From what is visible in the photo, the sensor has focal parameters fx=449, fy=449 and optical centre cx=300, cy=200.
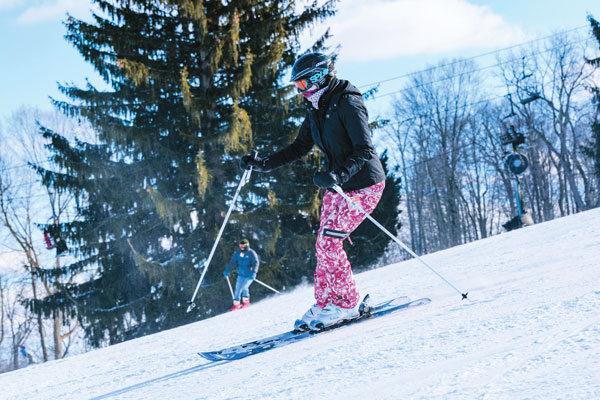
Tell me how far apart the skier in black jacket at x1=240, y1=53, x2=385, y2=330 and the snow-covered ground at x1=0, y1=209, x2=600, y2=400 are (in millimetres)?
233

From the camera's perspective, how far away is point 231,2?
13484 mm

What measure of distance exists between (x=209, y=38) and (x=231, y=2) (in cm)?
132

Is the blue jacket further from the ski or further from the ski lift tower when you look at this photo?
the ski lift tower

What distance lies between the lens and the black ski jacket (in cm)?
274

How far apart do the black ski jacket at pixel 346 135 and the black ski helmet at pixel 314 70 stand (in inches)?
2.4

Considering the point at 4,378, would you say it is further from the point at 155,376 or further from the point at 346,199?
the point at 346,199

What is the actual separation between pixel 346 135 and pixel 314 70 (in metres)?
0.47

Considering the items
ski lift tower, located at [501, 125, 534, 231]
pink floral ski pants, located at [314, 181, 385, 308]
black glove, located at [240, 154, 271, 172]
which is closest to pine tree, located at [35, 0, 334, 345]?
ski lift tower, located at [501, 125, 534, 231]

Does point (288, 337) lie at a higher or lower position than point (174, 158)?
lower

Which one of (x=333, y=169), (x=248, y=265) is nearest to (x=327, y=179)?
(x=333, y=169)

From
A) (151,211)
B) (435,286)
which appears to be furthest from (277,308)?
(151,211)

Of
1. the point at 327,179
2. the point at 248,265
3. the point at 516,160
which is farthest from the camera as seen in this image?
the point at 516,160

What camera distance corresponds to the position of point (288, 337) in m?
2.94

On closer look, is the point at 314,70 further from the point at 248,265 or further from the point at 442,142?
the point at 442,142
